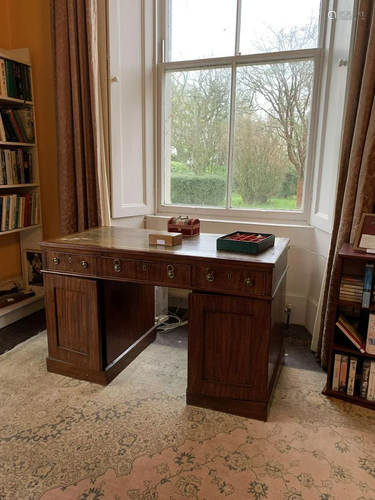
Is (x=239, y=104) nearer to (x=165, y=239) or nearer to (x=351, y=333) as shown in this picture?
(x=165, y=239)

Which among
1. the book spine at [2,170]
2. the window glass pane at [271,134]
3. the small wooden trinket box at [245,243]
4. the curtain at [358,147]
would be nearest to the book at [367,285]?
the curtain at [358,147]

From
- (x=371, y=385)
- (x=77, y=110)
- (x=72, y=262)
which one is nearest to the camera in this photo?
(x=371, y=385)

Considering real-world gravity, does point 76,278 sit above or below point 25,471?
above

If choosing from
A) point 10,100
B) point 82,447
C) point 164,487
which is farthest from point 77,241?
point 10,100

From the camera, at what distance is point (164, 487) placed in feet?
4.48

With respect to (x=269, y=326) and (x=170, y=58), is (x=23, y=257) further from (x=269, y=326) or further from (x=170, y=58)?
(x=269, y=326)

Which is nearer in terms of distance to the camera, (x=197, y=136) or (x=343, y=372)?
(x=343, y=372)

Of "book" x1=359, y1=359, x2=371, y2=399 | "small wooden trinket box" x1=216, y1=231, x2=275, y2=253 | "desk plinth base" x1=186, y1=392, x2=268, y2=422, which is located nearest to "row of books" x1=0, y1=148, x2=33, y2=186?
"small wooden trinket box" x1=216, y1=231, x2=275, y2=253

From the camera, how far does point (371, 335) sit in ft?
5.85

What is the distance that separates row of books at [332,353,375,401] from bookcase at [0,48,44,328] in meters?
2.33

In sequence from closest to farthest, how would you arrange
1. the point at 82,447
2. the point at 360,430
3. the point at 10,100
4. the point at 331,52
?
A: the point at 82,447
the point at 360,430
the point at 331,52
the point at 10,100

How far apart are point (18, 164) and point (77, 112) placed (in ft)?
2.31

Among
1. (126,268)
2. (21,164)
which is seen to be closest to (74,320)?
(126,268)

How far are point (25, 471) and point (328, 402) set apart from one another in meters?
1.47
